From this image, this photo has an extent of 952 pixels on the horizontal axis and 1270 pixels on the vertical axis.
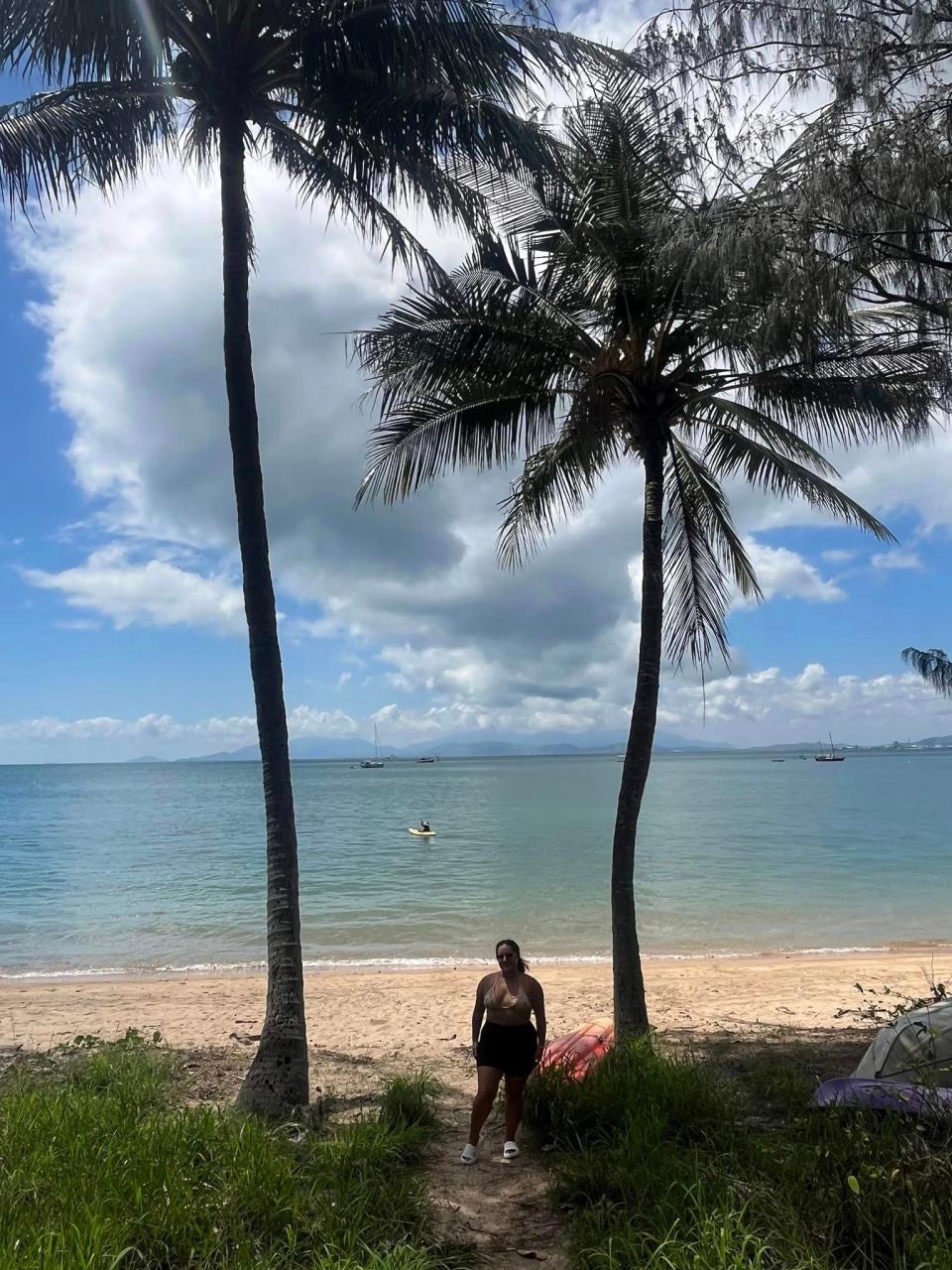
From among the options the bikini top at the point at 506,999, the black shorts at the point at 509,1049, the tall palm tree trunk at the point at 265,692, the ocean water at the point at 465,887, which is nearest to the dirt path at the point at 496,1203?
the black shorts at the point at 509,1049

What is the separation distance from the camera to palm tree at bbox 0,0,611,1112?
6.11 m

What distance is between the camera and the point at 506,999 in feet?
18.2

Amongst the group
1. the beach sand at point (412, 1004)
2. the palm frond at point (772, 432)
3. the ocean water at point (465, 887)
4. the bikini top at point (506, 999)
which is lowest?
the ocean water at point (465, 887)

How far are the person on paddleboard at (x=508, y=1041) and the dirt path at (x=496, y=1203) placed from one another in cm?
12

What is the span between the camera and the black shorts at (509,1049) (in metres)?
5.44

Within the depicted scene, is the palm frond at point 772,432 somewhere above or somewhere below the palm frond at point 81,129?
below

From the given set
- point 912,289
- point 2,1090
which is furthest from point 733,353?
point 2,1090

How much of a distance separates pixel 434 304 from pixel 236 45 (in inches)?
93.3

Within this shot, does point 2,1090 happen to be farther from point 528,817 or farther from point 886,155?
point 528,817

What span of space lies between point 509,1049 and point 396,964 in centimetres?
996

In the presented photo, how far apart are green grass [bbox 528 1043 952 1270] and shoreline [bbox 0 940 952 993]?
29.9 ft

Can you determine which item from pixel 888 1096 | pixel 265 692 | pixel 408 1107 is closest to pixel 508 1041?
pixel 408 1107

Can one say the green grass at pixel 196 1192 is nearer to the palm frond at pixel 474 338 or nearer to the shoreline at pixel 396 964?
the palm frond at pixel 474 338

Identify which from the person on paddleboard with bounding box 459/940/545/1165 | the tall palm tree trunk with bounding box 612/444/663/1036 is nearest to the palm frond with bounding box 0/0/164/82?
the tall palm tree trunk with bounding box 612/444/663/1036
